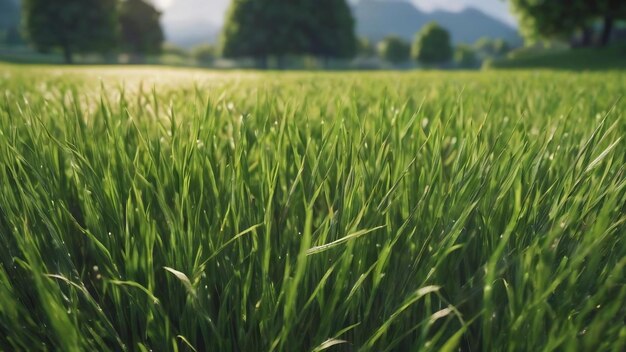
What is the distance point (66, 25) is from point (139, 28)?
1486 cm

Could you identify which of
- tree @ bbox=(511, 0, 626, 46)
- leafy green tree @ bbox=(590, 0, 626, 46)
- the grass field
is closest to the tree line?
tree @ bbox=(511, 0, 626, 46)

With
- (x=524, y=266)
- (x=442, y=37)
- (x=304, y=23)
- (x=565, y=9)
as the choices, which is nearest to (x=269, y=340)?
(x=524, y=266)

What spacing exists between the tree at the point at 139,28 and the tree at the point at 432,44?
38.3m

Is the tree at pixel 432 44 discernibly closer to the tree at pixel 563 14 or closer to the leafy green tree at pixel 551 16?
the leafy green tree at pixel 551 16

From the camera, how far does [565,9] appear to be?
2811 centimetres

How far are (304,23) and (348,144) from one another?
52.2 metres

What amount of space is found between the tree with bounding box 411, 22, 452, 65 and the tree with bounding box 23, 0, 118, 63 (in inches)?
Result: 1793

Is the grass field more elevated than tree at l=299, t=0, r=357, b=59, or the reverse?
tree at l=299, t=0, r=357, b=59

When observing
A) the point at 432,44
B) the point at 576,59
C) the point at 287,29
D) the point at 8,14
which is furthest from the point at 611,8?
the point at 8,14

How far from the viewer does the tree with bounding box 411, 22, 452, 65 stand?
237ft

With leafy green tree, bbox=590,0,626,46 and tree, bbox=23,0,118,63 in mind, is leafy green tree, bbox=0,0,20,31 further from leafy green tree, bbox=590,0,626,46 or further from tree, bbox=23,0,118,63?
leafy green tree, bbox=590,0,626,46

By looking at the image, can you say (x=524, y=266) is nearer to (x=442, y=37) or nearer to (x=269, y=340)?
(x=269, y=340)

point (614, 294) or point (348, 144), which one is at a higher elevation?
point (348, 144)

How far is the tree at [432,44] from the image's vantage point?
72312mm
